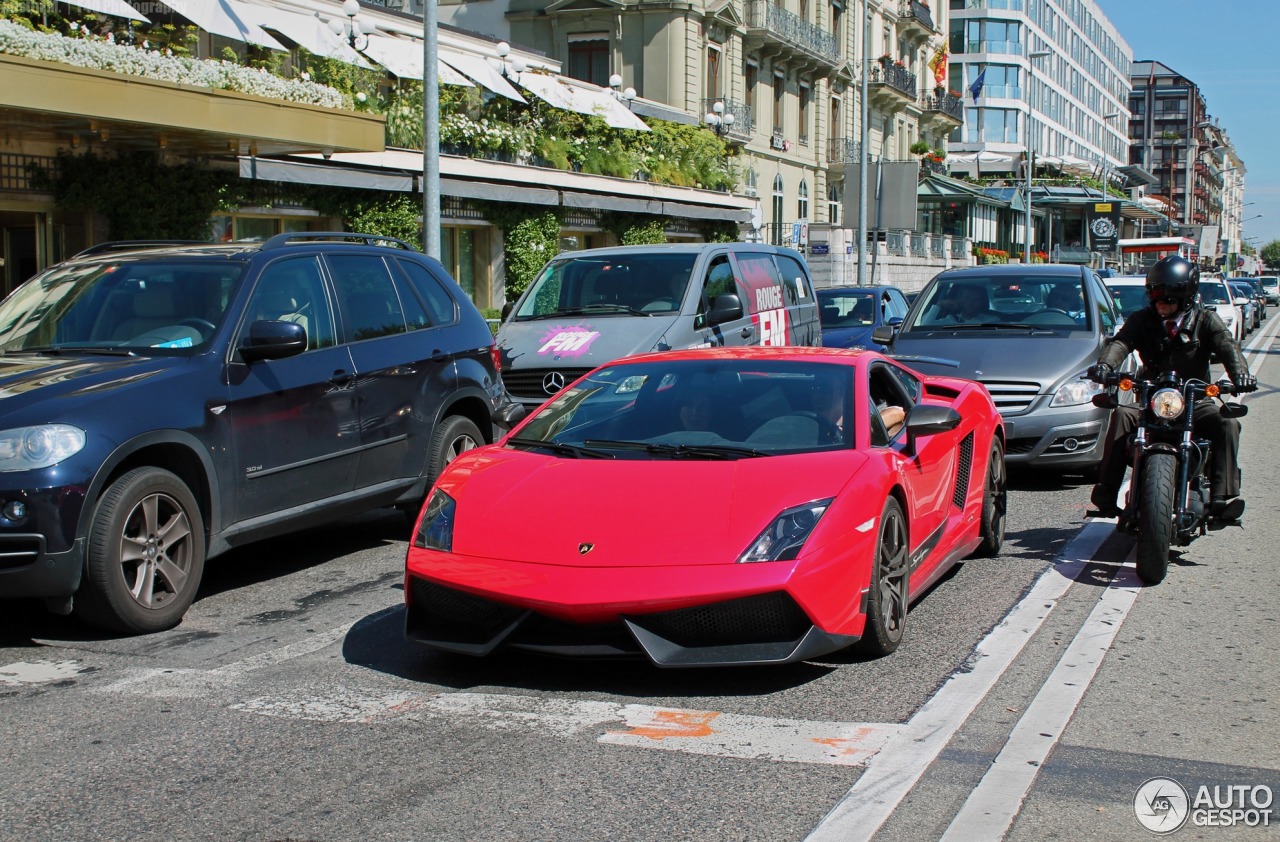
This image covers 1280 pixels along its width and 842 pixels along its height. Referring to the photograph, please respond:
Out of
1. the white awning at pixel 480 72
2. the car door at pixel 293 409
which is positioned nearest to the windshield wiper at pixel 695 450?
the car door at pixel 293 409

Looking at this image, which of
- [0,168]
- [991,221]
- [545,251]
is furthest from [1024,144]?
[0,168]

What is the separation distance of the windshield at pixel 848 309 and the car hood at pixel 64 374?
47.3 ft

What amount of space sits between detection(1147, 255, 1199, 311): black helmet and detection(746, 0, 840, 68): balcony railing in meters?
38.6

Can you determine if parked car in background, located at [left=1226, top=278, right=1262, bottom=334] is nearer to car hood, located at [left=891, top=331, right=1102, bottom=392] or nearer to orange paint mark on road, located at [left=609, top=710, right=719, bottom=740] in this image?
car hood, located at [left=891, top=331, right=1102, bottom=392]

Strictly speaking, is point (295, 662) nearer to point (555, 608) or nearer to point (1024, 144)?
point (555, 608)

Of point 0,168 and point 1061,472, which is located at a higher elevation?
point 0,168

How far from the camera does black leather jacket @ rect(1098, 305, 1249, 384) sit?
26.8 ft

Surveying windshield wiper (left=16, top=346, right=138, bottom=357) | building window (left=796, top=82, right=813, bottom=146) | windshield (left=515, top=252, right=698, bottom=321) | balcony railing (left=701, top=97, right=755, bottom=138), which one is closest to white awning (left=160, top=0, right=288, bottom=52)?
windshield (left=515, top=252, right=698, bottom=321)

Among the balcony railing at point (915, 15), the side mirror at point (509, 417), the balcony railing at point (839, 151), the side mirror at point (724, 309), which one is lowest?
the side mirror at point (509, 417)

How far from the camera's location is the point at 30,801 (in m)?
4.36

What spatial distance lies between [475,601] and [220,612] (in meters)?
2.25

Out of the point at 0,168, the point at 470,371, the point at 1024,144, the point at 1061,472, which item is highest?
the point at 1024,144

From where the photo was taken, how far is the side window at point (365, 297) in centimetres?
838

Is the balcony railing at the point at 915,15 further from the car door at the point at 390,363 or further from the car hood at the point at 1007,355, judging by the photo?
the car door at the point at 390,363
